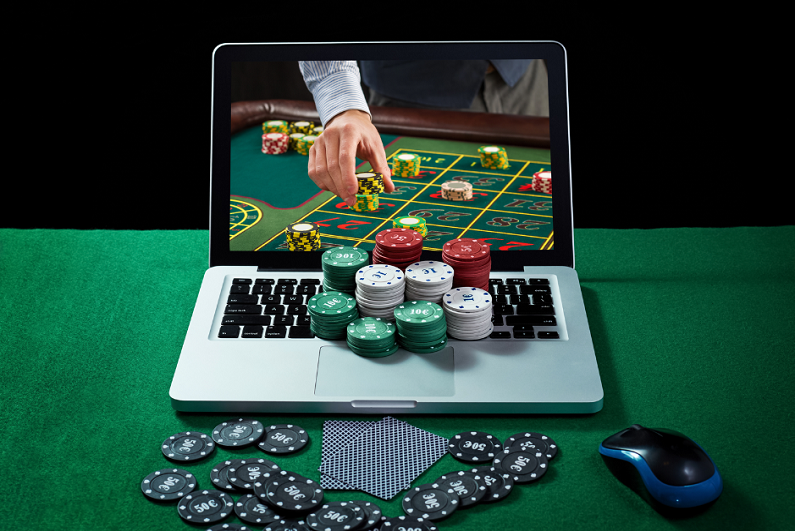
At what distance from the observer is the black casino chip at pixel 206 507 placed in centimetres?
99

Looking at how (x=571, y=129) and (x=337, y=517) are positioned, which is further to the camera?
(x=571, y=129)

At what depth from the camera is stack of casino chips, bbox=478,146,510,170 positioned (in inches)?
64.3

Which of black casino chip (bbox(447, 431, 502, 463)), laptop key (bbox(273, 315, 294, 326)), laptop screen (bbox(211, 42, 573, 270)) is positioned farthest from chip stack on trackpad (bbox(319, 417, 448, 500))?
laptop screen (bbox(211, 42, 573, 270))

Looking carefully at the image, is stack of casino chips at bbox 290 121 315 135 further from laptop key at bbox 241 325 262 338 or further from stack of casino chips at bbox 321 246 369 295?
laptop key at bbox 241 325 262 338

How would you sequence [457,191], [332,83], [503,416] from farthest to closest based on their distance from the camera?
1. [457,191]
2. [332,83]
3. [503,416]

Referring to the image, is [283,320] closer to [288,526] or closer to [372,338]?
[372,338]

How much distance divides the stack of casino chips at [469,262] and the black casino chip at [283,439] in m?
0.38

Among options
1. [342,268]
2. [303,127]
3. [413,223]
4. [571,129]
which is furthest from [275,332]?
[571,129]

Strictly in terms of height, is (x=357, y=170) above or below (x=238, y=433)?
above

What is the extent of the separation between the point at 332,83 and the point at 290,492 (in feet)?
2.63

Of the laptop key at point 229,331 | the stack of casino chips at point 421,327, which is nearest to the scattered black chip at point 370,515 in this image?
the stack of casino chips at point 421,327

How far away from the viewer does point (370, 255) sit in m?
1.51

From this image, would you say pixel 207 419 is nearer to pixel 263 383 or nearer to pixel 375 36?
pixel 263 383

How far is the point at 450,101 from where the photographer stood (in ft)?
6.37
